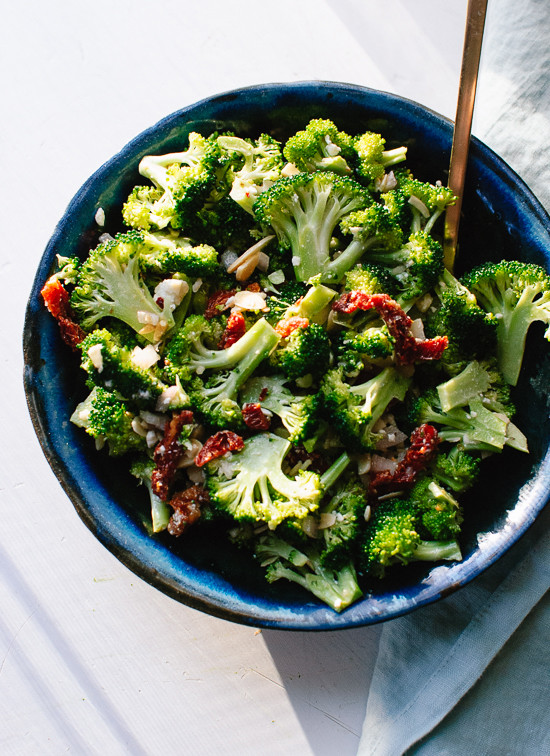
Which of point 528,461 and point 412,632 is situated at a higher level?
point 528,461

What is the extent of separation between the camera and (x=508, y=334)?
2.29 m

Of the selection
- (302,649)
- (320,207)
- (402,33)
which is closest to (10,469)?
(302,649)

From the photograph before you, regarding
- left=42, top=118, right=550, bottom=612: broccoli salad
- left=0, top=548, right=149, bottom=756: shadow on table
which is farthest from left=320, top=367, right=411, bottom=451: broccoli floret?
left=0, top=548, right=149, bottom=756: shadow on table

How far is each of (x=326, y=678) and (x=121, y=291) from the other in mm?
1717

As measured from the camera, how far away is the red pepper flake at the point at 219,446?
2.09m

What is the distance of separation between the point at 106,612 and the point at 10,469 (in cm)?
72

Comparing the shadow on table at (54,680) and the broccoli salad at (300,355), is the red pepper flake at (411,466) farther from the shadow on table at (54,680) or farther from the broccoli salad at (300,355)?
the shadow on table at (54,680)

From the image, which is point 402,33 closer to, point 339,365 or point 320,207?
point 320,207

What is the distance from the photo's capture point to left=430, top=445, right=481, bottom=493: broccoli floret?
7.13ft

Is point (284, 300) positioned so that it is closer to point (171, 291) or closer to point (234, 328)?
point (234, 328)

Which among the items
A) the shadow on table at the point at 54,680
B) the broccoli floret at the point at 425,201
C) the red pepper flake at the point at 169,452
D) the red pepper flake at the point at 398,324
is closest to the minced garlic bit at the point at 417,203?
the broccoli floret at the point at 425,201

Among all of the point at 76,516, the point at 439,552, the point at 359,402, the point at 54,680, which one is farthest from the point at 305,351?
the point at 54,680

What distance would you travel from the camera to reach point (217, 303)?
7.36ft

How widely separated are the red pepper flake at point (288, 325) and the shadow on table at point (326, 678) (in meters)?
1.27
